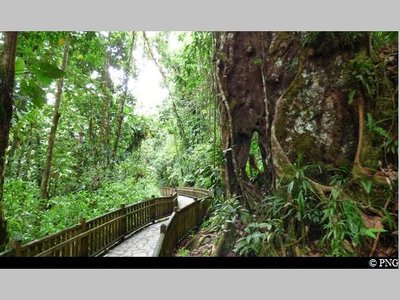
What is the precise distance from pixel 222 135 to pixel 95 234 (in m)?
2.00

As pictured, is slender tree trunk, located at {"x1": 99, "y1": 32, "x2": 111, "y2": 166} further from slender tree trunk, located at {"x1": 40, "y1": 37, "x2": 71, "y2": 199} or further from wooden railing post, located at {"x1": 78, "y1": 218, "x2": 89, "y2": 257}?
wooden railing post, located at {"x1": 78, "y1": 218, "x2": 89, "y2": 257}

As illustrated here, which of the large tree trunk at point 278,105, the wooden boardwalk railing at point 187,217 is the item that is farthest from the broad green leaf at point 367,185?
the wooden boardwalk railing at point 187,217

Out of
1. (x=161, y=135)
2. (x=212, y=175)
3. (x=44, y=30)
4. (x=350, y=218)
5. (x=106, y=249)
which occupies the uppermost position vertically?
(x=44, y=30)

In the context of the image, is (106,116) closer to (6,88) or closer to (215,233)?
(6,88)

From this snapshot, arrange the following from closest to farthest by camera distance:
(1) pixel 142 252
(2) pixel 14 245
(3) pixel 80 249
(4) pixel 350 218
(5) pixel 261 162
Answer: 1. (2) pixel 14 245
2. (4) pixel 350 218
3. (3) pixel 80 249
4. (1) pixel 142 252
5. (5) pixel 261 162

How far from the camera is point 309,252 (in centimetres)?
338

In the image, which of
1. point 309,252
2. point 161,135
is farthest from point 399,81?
point 161,135

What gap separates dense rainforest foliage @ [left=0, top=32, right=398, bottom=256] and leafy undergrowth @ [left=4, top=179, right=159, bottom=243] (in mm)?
21

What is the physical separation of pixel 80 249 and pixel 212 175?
1.89 meters

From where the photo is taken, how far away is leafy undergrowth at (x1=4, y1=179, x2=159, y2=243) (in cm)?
345

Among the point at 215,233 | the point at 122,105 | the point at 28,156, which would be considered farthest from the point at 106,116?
the point at 215,233

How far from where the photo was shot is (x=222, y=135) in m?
4.52

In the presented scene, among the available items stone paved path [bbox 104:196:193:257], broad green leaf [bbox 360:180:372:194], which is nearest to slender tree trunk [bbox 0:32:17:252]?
stone paved path [bbox 104:196:193:257]

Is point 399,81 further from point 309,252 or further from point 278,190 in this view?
point 309,252
